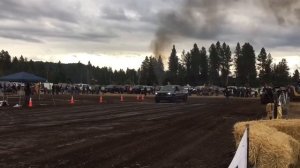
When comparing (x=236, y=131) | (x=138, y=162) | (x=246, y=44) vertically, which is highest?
(x=246, y=44)

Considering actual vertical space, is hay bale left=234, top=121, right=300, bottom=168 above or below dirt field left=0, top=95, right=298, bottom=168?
above

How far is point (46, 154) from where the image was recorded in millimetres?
13000

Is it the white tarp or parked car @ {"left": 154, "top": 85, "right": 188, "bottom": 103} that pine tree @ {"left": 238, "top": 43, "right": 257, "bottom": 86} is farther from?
the white tarp

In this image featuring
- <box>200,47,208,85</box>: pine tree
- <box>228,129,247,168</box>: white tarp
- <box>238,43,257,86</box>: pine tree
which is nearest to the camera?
<box>228,129,247,168</box>: white tarp

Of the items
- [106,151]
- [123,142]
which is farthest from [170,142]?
[106,151]

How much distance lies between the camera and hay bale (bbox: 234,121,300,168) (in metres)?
8.52

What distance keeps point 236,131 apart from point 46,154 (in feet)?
15.8

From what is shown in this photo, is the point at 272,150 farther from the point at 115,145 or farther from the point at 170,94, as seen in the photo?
the point at 170,94

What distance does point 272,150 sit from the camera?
8.70m

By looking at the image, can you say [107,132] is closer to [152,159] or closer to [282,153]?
[152,159]

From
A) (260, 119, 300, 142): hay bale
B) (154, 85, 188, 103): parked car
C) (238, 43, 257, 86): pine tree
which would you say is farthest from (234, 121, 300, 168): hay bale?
(238, 43, 257, 86): pine tree

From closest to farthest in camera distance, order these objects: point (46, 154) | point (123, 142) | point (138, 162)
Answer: point (138, 162) < point (46, 154) < point (123, 142)

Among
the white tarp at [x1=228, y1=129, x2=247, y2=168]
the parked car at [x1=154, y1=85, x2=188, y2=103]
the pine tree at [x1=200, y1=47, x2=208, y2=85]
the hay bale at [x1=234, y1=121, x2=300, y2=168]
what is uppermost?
the pine tree at [x1=200, y1=47, x2=208, y2=85]

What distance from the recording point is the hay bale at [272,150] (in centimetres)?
852
